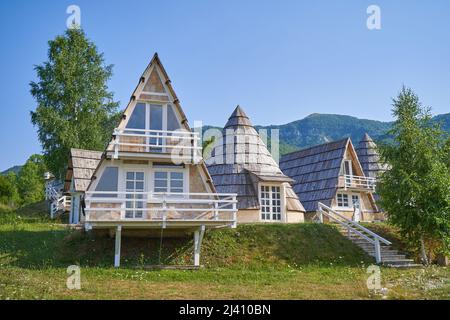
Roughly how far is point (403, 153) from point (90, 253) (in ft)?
51.0

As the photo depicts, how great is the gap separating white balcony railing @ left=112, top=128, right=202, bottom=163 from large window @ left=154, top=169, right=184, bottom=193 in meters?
0.93

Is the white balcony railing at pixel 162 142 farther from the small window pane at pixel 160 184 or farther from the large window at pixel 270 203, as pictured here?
the large window at pixel 270 203

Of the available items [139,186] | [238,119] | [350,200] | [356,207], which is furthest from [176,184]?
[356,207]

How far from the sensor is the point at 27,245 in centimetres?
1989

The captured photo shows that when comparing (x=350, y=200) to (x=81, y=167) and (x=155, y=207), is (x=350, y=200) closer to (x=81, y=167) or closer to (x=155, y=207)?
(x=155, y=207)

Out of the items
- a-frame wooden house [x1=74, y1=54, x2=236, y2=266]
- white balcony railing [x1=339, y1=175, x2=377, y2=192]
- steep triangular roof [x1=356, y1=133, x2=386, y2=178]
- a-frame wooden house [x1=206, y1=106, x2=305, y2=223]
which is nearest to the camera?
a-frame wooden house [x1=74, y1=54, x2=236, y2=266]

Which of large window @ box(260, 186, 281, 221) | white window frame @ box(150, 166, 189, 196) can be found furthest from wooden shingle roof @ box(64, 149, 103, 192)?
large window @ box(260, 186, 281, 221)

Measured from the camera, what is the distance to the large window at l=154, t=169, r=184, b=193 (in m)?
20.1

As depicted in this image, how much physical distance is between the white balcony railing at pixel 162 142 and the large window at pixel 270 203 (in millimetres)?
7318

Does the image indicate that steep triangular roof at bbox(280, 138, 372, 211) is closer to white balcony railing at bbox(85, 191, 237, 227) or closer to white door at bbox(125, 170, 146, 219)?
white balcony railing at bbox(85, 191, 237, 227)

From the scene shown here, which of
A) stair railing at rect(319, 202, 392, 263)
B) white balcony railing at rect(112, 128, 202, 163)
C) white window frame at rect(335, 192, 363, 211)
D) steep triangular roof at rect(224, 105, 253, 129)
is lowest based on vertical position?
stair railing at rect(319, 202, 392, 263)

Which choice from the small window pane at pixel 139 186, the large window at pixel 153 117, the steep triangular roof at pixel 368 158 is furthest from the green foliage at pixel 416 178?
the steep triangular roof at pixel 368 158

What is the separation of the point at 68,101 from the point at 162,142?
18.4 m

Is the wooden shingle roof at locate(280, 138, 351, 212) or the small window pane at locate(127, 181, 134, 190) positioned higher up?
the wooden shingle roof at locate(280, 138, 351, 212)
